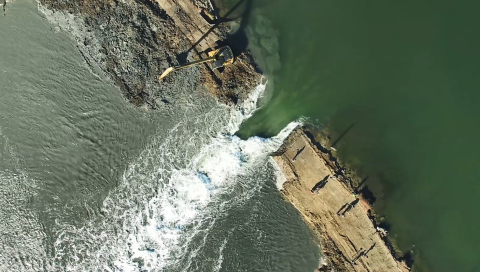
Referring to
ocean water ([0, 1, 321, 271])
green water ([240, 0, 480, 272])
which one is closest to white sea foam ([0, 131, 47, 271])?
ocean water ([0, 1, 321, 271])

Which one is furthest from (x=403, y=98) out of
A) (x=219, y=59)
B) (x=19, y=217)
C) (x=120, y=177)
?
(x=19, y=217)

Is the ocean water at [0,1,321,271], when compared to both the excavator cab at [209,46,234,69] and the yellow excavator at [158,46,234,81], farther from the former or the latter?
the excavator cab at [209,46,234,69]

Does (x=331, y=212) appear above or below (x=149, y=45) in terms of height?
above

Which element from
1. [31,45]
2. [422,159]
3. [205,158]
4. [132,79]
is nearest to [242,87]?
[205,158]

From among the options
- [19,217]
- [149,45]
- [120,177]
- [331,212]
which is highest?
[331,212]

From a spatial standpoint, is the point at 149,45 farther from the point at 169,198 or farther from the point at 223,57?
the point at 169,198

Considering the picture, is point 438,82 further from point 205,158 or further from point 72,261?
point 72,261

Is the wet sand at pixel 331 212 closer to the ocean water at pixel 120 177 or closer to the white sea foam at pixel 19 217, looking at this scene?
the ocean water at pixel 120 177
